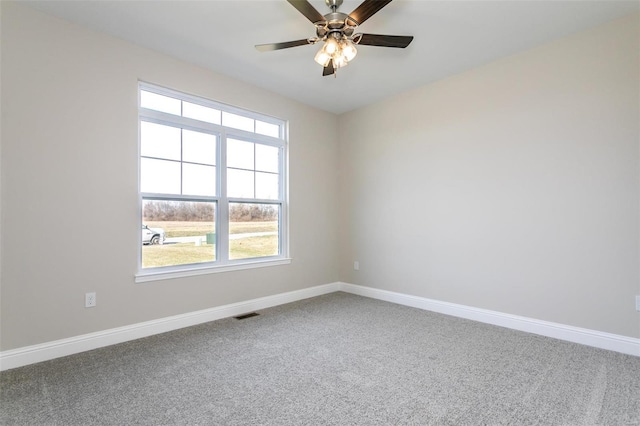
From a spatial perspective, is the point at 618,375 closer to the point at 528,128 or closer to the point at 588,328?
the point at 588,328

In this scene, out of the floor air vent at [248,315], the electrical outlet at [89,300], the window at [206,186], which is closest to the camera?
the electrical outlet at [89,300]

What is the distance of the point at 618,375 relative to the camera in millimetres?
2139

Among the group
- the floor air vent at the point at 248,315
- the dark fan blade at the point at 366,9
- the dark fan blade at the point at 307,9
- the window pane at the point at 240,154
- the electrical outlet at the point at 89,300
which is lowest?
the floor air vent at the point at 248,315

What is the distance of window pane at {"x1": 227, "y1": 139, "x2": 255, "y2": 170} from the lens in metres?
3.70

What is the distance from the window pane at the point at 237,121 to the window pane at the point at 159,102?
1.76ft

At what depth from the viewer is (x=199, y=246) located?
3.42 meters

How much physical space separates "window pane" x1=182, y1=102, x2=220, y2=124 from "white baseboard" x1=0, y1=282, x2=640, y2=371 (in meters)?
2.10

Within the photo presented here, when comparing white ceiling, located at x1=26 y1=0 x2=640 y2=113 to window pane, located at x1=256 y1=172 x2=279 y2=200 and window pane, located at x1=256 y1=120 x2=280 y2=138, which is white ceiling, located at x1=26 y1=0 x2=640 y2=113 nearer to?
window pane, located at x1=256 y1=120 x2=280 y2=138

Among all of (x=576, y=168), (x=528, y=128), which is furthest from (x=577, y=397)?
(x=528, y=128)

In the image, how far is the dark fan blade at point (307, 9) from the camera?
1967 mm

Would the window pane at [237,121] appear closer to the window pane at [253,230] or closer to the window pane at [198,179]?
the window pane at [198,179]

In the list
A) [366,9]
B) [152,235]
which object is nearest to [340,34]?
[366,9]

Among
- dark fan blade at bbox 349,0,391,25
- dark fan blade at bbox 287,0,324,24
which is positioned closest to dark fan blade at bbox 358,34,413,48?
dark fan blade at bbox 349,0,391,25

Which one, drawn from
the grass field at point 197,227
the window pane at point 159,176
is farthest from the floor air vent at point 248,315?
the window pane at point 159,176
